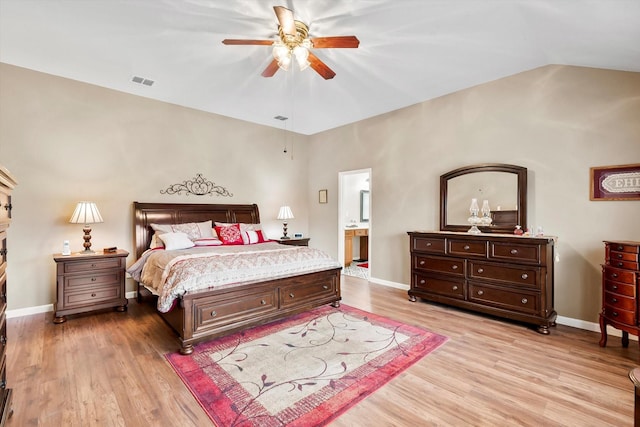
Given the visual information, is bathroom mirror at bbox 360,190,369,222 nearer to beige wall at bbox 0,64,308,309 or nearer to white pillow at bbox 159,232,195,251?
beige wall at bbox 0,64,308,309

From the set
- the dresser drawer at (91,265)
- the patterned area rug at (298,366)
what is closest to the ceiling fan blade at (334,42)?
the patterned area rug at (298,366)

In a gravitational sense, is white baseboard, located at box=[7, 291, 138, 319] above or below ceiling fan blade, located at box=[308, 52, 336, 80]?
below

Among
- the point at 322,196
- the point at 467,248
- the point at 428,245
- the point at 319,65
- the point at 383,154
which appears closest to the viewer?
the point at 319,65

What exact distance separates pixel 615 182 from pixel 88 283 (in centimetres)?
624

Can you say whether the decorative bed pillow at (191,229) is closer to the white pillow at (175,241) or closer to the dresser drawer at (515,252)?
the white pillow at (175,241)

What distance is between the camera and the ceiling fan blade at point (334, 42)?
2.65 meters

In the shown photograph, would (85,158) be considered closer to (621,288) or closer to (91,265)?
(91,265)

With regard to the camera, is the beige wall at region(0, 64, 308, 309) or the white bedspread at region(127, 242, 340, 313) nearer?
the white bedspread at region(127, 242, 340, 313)

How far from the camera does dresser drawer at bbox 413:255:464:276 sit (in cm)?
404

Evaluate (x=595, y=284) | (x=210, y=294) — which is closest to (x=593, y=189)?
(x=595, y=284)

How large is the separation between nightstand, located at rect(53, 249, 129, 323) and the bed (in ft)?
1.62

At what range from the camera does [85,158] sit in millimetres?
4258

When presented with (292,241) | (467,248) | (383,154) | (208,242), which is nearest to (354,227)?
(292,241)

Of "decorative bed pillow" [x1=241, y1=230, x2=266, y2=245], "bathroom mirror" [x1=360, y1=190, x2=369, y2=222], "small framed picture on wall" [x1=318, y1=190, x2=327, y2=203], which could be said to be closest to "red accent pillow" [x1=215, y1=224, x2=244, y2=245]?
"decorative bed pillow" [x1=241, y1=230, x2=266, y2=245]
